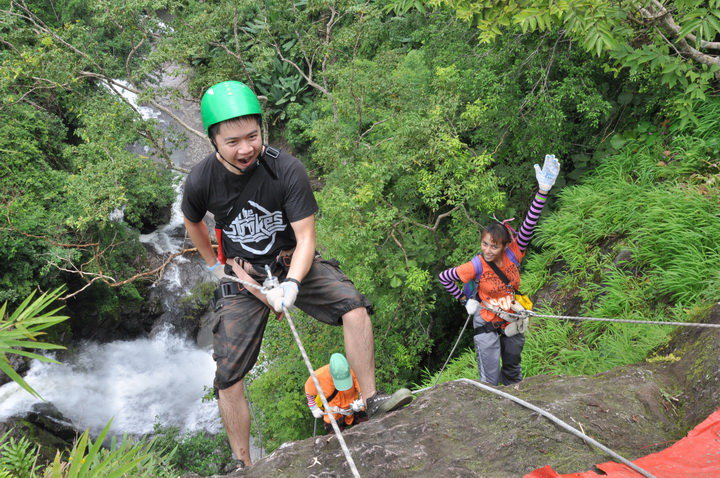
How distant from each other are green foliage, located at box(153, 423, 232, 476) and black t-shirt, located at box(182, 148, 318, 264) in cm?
675

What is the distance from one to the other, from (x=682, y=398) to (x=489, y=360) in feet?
4.50

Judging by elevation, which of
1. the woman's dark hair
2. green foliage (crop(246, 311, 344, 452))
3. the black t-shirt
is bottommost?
green foliage (crop(246, 311, 344, 452))

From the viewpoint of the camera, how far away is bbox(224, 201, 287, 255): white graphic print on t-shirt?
2.85 metres

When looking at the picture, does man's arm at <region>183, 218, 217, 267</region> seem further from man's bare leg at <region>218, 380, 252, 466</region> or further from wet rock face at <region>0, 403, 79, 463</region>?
wet rock face at <region>0, 403, 79, 463</region>

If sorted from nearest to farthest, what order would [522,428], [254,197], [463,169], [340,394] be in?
[522,428], [254,197], [340,394], [463,169]

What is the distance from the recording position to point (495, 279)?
354 centimetres

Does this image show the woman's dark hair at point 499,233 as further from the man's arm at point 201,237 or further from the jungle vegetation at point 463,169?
the man's arm at point 201,237

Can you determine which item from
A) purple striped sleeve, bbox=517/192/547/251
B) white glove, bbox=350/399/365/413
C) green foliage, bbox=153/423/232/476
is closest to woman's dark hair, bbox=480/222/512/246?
purple striped sleeve, bbox=517/192/547/251

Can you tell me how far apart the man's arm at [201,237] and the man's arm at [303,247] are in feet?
2.37

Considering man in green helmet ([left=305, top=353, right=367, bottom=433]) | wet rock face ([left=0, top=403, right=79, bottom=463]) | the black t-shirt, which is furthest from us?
wet rock face ([left=0, top=403, right=79, bottom=463])

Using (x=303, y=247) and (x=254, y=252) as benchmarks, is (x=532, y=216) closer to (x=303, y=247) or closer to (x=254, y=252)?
(x=303, y=247)

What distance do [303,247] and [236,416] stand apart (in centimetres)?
119

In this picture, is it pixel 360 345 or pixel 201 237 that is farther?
pixel 201 237

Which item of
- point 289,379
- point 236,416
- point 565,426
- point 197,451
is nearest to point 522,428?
point 565,426
